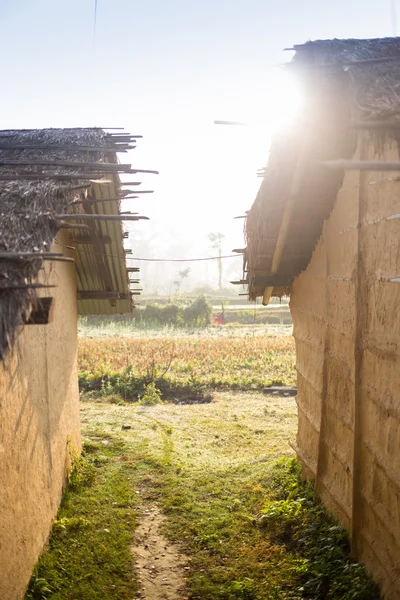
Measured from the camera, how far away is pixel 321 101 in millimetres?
3805

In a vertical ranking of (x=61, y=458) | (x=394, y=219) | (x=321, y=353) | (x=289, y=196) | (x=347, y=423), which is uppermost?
(x=289, y=196)

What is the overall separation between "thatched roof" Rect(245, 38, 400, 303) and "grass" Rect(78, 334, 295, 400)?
10378 millimetres

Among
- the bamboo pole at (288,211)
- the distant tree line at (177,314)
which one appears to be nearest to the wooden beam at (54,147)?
the bamboo pole at (288,211)

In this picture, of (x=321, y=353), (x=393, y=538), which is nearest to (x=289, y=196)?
(x=321, y=353)

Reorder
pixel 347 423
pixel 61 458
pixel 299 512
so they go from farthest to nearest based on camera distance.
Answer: pixel 61 458, pixel 299 512, pixel 347 423

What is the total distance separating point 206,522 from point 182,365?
1187 cm

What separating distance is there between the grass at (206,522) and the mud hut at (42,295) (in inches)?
19.5

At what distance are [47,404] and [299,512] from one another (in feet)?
10.5

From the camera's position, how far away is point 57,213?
4.37 m

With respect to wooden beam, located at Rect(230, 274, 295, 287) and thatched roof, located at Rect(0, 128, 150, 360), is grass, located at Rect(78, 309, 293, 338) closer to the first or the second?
thatched roof, located at Rect(0, 128, 150, 360)

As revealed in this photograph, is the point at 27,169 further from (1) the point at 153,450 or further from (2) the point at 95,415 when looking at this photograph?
(2) the point at 95,415

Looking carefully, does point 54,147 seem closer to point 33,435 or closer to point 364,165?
point 33,435

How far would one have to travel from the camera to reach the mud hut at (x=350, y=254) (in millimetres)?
3799

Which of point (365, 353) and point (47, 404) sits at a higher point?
point (365, 353)
